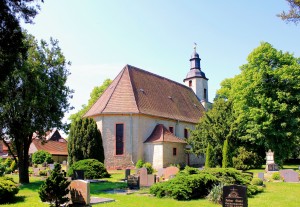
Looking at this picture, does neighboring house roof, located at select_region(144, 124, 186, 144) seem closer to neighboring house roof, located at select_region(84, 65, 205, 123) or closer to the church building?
the church building

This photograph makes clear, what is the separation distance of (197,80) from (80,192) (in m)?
40.6

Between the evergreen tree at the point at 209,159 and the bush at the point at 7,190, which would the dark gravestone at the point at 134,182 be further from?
the evergreen tree at the point at 209,159

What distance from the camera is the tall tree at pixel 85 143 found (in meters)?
28.3

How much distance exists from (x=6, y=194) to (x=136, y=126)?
19261mm

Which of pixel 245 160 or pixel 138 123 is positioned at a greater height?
pixel 138 123

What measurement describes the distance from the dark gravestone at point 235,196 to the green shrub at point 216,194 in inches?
146

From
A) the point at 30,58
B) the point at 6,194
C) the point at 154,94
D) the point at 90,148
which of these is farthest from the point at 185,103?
the point at 6,194

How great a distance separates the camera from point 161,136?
3328cm

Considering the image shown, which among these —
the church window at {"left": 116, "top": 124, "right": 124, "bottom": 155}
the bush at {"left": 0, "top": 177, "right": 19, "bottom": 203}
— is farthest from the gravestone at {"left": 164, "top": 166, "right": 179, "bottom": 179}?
the church window at {"left": 116, "top": 124, "right": 124, "bottom": 155}

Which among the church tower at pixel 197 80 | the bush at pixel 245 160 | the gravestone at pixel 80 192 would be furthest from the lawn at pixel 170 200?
the church tower at pixel 197 80

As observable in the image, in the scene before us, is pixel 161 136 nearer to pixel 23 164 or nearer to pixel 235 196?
pixel 23 164

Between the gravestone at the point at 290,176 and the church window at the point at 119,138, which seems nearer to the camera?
the gravestone at the point at 290,176

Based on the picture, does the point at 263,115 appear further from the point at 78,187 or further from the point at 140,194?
the point at 78,187

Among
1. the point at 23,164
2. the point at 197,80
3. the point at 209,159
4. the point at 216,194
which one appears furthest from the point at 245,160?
the point at 197,80
